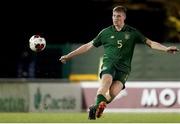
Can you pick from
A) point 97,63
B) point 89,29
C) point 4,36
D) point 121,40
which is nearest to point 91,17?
point 89,29

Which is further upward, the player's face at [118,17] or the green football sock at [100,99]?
the player's face at [118,17]

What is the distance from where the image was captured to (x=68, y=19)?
36.2 metres

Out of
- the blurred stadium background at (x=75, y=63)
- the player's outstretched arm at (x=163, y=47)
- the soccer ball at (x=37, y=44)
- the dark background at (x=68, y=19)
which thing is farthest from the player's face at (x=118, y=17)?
the dark background at (x=68, y=19)

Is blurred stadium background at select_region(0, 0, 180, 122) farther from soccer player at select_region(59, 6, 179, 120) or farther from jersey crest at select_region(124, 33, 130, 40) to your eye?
jersey crest at select_region(124, 33, 130, 40)

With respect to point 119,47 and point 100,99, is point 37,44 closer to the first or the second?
point 119,47

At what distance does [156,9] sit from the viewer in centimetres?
3606

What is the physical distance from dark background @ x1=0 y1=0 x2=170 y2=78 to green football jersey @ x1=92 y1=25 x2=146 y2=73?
18918 millimetres

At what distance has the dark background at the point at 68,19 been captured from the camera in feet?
116

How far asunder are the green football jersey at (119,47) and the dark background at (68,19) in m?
18.9

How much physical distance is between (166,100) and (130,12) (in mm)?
10810

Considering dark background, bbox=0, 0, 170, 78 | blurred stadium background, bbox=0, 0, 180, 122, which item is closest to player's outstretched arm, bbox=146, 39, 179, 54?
blurred stadium background, bbox=0, 0, 180, 122

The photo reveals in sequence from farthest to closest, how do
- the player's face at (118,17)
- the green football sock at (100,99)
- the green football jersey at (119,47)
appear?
1. the green football jersey at (119,47)
2. the player's face at (118,17)
3. the green football sock at (100,99)

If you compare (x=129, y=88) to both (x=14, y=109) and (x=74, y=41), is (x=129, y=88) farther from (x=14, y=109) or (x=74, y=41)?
(x=74, y=41)

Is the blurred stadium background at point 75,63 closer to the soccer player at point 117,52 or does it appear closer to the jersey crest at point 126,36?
the soccer player at point 117,52
